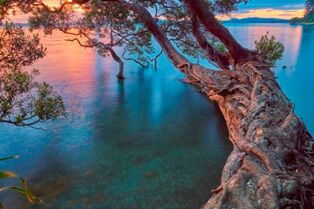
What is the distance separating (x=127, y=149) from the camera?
12.0 metres

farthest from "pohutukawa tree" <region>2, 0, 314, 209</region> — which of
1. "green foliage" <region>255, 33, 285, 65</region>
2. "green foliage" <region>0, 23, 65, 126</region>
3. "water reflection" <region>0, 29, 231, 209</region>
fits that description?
"water reflection" <region>0, 29, 231, 209</region>

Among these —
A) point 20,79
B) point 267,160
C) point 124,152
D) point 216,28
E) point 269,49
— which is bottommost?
point 124,152

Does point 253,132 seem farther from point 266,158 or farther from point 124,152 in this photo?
point 124,152

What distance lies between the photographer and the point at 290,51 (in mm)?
41031

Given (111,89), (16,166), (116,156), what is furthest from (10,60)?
(111,89)

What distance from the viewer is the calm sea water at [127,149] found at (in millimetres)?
8539

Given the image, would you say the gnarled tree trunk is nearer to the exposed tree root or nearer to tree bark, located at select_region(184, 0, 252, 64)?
the exposed tree root

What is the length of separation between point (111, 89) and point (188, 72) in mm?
14919

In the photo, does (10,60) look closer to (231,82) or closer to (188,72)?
(188,72)

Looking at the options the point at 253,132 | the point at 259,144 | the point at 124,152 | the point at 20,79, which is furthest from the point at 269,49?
the point at 20,79

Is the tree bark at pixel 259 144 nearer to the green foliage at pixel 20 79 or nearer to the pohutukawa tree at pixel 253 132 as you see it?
the pohutukawa tree at pixel 253 132

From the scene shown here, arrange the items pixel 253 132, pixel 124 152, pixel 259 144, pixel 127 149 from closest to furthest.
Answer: pixel 259 144 < pixel 253 132 < pixel 124 152 < pixel 127 149

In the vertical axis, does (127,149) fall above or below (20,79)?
below

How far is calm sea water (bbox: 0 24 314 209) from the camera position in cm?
854
